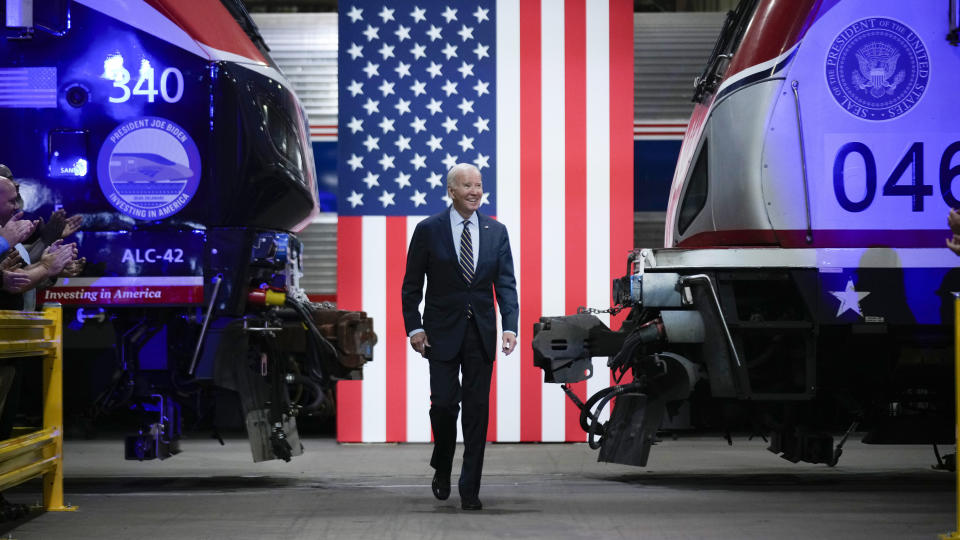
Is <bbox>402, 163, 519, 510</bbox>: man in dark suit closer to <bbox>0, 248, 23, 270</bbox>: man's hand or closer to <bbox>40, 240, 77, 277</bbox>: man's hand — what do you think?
<bbox>40, 240, 77, 277</bbox>: man's hand

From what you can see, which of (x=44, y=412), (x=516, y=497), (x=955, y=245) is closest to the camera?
(x=955, y=245)

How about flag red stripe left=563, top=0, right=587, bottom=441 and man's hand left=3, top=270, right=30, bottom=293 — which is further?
flag red stripe left=563, top=0, right=587, bottom=441

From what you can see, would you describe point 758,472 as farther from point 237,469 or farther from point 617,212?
point 237,469

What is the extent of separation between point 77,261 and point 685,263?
3.34 meters

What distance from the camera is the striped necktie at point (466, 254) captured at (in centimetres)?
526

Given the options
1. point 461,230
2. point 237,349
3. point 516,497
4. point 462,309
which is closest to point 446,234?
point 461,230

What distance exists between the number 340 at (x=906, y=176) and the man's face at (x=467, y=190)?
2.04 m

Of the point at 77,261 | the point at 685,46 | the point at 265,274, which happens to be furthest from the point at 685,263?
the point at 685,46

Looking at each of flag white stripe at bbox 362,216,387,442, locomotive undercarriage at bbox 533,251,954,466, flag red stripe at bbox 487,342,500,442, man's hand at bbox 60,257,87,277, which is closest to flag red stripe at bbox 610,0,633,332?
flag red stripe at bbox 487,342,500,442

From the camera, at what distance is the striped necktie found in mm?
5258

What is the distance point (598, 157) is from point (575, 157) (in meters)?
0.18

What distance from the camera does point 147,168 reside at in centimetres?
612

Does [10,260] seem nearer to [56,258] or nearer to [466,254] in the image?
[56,258]

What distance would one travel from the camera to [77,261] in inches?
235
